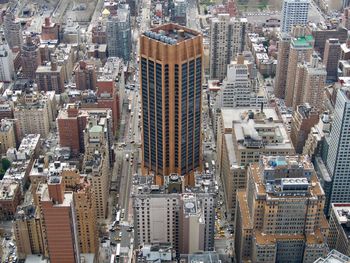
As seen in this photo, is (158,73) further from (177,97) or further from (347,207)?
(347,207)

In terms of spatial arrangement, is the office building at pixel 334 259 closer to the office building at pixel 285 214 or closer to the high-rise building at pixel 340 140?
the office building at pixel 285 214

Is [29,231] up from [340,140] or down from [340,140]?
down

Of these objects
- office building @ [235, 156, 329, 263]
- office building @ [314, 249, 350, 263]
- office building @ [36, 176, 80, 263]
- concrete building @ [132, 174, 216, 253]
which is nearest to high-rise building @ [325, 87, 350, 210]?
office building @ [235, 156, 329, 263]

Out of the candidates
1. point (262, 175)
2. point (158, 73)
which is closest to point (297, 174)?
point (262, 175)

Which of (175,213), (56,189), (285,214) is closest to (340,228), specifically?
(285,214)

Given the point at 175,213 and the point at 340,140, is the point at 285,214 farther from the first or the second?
the point at 340,140

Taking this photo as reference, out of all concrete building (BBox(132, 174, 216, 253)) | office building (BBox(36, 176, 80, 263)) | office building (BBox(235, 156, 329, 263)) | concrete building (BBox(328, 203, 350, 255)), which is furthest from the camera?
concrete building (BBox(328, 203, 350, 255))

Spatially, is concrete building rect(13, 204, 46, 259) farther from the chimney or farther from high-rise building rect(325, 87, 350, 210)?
high-rise building rect(325, 87, 350, 210)
